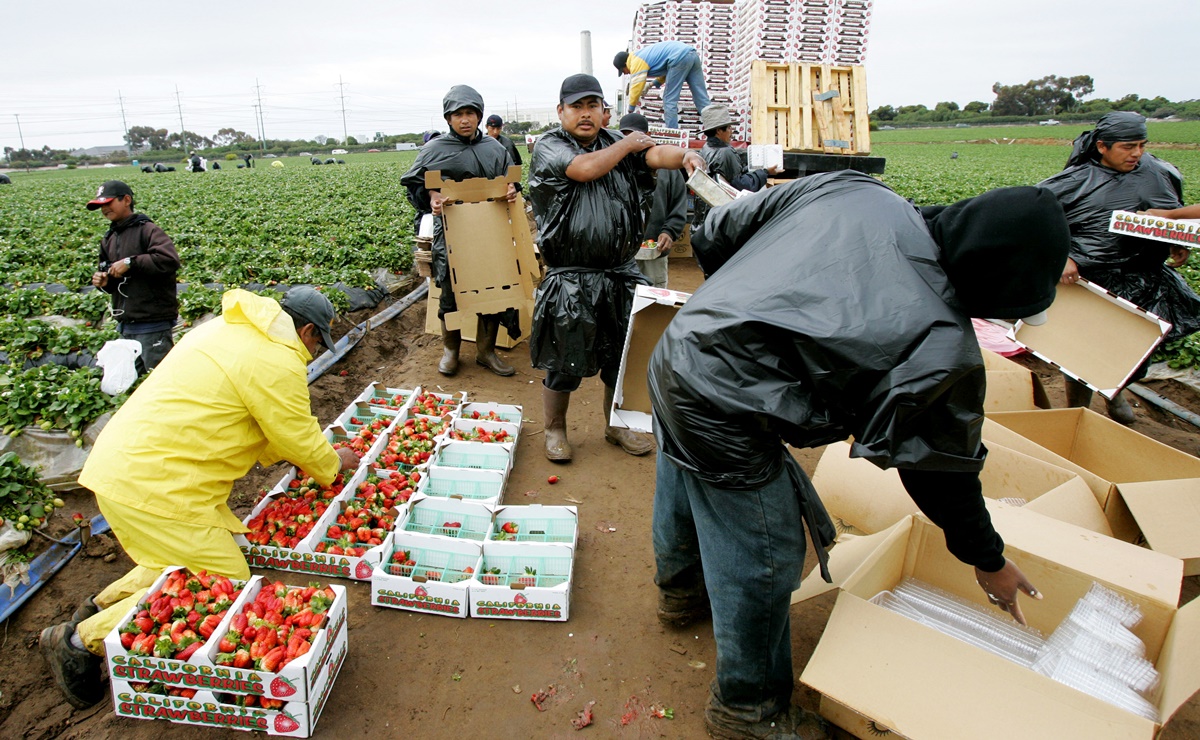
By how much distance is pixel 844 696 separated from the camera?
1.99 m

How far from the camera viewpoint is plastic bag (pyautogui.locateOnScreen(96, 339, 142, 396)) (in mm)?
4348

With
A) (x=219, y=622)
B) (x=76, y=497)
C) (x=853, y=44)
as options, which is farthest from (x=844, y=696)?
(x=853, y=44)

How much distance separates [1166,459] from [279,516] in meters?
4.64

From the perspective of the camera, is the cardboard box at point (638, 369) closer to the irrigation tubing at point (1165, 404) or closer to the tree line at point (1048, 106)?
the irrigation tubing at point (1165, 404)

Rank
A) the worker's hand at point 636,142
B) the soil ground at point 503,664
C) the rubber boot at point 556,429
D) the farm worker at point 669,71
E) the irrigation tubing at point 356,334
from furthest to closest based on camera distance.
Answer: the farm worker at point 669,71
the irrigation tubing at point 356,334
the rubber boot at point 556,429
the worker's hand at point 636,142
the soil ground at point 503,664

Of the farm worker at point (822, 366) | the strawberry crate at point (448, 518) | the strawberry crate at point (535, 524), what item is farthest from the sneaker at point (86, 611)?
the farm worker at point (822, 366)

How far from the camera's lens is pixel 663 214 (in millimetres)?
6328

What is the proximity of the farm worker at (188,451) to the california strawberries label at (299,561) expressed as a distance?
24cm

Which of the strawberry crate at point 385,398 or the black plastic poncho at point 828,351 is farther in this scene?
the strawberry crate at point 385,398

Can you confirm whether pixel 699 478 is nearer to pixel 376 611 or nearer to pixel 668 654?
pixel 668 654

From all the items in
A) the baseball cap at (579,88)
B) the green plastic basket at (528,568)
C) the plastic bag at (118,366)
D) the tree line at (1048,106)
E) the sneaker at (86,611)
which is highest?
the tree line at (1048,106)

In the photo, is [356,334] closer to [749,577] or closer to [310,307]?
[310,307]

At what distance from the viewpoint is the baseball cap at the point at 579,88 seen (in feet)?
11.9

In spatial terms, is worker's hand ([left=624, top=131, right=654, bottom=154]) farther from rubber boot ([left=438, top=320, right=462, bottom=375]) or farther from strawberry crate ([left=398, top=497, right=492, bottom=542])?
rubber boot ([left=438, top=320, right=462, bottom=375])
